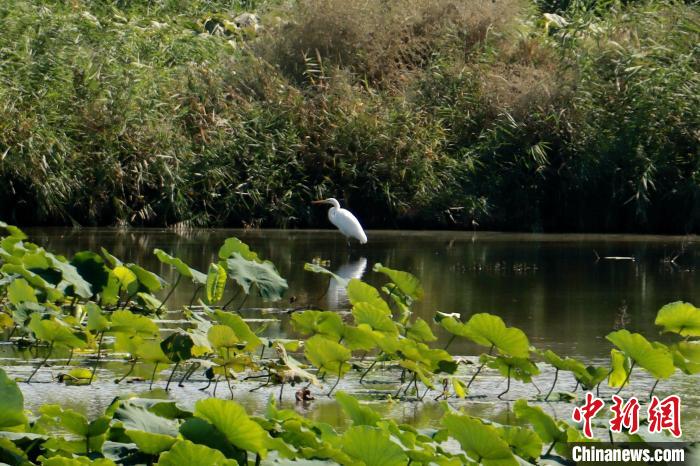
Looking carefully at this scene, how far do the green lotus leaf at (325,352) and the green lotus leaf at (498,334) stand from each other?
19.2 inches

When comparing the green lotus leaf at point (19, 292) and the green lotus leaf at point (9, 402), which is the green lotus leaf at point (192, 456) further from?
the green lotus leaf at point (19, 292)

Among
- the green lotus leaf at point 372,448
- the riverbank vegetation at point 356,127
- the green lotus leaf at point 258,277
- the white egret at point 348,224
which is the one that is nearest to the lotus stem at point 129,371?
the green lotus leaf at point 258,277

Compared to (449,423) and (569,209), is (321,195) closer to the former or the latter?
(569,209)

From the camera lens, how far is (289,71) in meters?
18.2

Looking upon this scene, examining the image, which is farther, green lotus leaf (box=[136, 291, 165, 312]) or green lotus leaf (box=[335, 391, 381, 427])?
green lotus leaf (box=[136, 291, 165, 312])

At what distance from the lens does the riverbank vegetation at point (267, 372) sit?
3.50 metres

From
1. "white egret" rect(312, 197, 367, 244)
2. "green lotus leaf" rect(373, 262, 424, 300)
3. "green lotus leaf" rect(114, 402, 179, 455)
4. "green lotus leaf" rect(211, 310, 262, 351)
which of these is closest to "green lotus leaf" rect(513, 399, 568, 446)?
"green lotus leaf" rect(114, 402, 179, 455)

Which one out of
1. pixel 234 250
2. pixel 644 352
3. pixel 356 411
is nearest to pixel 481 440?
pixel 356 411

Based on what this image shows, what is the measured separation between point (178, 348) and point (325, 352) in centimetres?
62

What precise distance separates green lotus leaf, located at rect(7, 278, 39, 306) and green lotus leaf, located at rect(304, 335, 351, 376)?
1456mm

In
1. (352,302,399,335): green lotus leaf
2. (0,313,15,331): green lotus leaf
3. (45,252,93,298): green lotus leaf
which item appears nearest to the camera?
(352,302,399,335): green lotus leaf

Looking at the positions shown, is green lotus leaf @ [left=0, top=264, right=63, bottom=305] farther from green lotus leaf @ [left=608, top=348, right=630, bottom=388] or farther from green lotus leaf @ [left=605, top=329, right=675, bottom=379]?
green lotus leaf @ [left=605, top=329, right=675, bottom=379]

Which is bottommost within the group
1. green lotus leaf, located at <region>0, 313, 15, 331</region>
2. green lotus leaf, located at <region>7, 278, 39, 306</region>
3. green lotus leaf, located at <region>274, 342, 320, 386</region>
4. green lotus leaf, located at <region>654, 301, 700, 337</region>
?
green lotus leaf, located at <region>0, 313, 15, 331</region>

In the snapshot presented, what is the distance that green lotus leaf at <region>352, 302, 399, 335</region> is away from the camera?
561cm
